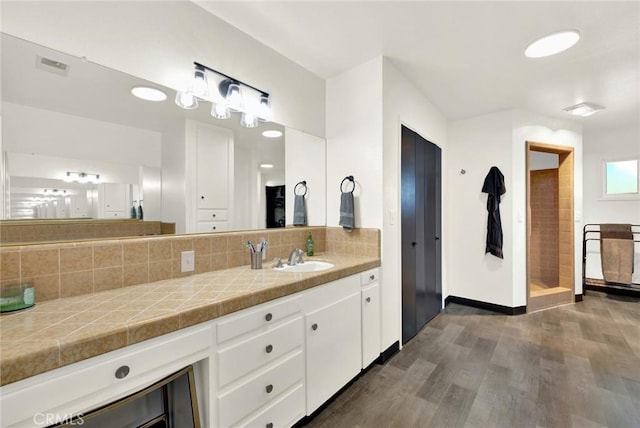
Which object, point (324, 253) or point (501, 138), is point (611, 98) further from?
point (324, 253)

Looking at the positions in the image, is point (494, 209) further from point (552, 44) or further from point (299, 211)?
point (299, 211)

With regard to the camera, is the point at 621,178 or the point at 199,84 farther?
the point at 621,178

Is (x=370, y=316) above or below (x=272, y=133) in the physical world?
below

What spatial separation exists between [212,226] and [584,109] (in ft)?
14.0

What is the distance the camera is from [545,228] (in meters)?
4.21

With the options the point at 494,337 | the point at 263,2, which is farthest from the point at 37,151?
the point at 494,337

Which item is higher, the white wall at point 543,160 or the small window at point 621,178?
the white wall at point 543,160

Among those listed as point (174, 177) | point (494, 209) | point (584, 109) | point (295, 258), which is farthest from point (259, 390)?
point (584, 109)

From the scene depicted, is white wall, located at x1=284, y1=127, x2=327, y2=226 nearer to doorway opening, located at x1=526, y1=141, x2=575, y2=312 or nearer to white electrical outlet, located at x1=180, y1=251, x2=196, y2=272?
white electrical outlet, located at x1=180, y1=251, x2=196, y2=272

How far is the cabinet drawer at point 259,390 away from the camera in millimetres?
1162

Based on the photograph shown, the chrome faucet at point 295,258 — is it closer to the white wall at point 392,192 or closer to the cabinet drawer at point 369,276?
the cabinet drawer at point 369,276

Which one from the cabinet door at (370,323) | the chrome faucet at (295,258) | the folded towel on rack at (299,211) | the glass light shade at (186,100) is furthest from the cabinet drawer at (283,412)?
the glass light shade at (186,100)

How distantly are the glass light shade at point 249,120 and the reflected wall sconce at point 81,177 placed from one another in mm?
962

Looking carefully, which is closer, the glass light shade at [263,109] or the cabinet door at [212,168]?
the cabinet door at [212,168]
